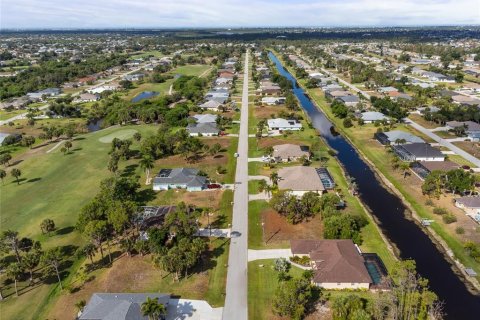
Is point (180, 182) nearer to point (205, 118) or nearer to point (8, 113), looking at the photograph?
point (205, 118)

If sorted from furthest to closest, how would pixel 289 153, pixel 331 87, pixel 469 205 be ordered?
pixel 331 87, pixel 289 153, pixel 469 205

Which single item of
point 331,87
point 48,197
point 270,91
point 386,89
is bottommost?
point 48,197

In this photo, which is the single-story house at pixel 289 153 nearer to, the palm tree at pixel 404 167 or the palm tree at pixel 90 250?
the palm tree at pixel 404 167

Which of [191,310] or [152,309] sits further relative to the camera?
[191,310]

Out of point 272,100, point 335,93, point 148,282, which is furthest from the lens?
point 335,93

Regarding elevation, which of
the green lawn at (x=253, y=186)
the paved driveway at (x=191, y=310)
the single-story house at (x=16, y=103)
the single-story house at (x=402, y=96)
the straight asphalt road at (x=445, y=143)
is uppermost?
the single-story house at (x=402, y=96)

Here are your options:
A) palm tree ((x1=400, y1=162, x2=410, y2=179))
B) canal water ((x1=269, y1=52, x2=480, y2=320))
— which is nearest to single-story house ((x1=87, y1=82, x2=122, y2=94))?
canal water ((x1=269, y1=52, x2=480, y2=320))

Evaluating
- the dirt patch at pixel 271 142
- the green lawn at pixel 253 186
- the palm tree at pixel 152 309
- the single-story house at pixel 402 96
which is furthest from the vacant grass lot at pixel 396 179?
the palm tree at pixel 152 309

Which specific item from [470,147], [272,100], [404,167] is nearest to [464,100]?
[470,147]
